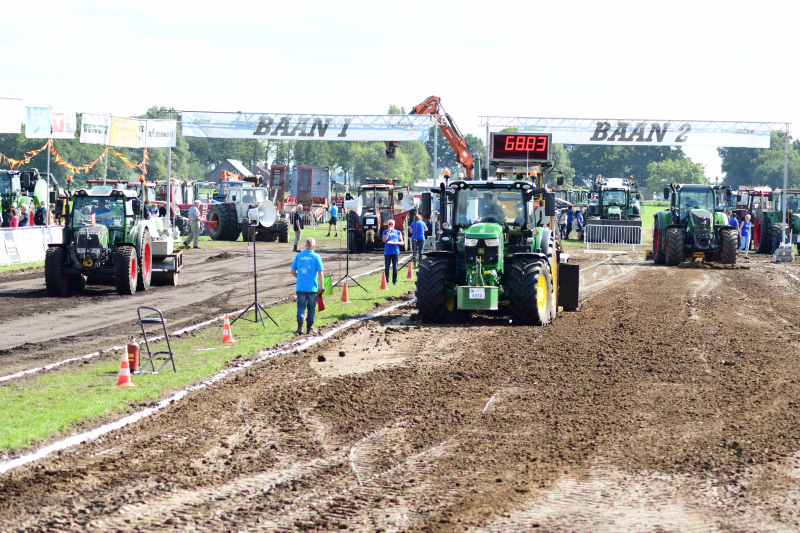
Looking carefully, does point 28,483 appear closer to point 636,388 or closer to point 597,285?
point 636,388

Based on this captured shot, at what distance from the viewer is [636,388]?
1024 centimetres

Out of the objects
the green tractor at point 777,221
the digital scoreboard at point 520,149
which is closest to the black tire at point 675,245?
the green tractor at point 777,221

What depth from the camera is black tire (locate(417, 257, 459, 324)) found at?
15258 mm

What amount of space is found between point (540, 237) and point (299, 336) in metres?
4.68

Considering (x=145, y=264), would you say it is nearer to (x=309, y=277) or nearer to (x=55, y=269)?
(x=55, y=269)

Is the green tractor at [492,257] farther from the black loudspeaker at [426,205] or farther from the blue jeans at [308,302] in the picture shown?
the blue jeans at [308,302]

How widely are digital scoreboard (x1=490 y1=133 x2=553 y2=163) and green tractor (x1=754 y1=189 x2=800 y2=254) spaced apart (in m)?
16.1

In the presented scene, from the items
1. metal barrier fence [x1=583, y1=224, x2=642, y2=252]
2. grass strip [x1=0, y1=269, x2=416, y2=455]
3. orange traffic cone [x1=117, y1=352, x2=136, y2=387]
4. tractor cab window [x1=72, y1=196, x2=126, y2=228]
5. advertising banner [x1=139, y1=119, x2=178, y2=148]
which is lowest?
grass strip [x1=0, y1=269, x2=416, y2=455]

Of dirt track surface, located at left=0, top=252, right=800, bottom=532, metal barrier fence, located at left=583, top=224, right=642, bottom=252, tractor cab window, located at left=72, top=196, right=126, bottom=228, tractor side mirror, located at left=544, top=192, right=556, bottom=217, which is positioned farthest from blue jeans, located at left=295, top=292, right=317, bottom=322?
metal barrier fence, located at left=583, top=224, right=642, bottom=252

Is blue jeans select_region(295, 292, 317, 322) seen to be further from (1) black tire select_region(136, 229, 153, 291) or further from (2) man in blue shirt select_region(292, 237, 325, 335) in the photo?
(1) black tire select_region(136, 229, 153, 291)

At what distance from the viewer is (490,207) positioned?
1591 cm

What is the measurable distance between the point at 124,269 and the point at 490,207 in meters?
8.68

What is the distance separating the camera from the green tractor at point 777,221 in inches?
1379

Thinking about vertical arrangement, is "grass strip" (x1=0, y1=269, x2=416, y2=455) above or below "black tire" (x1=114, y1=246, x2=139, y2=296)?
below
